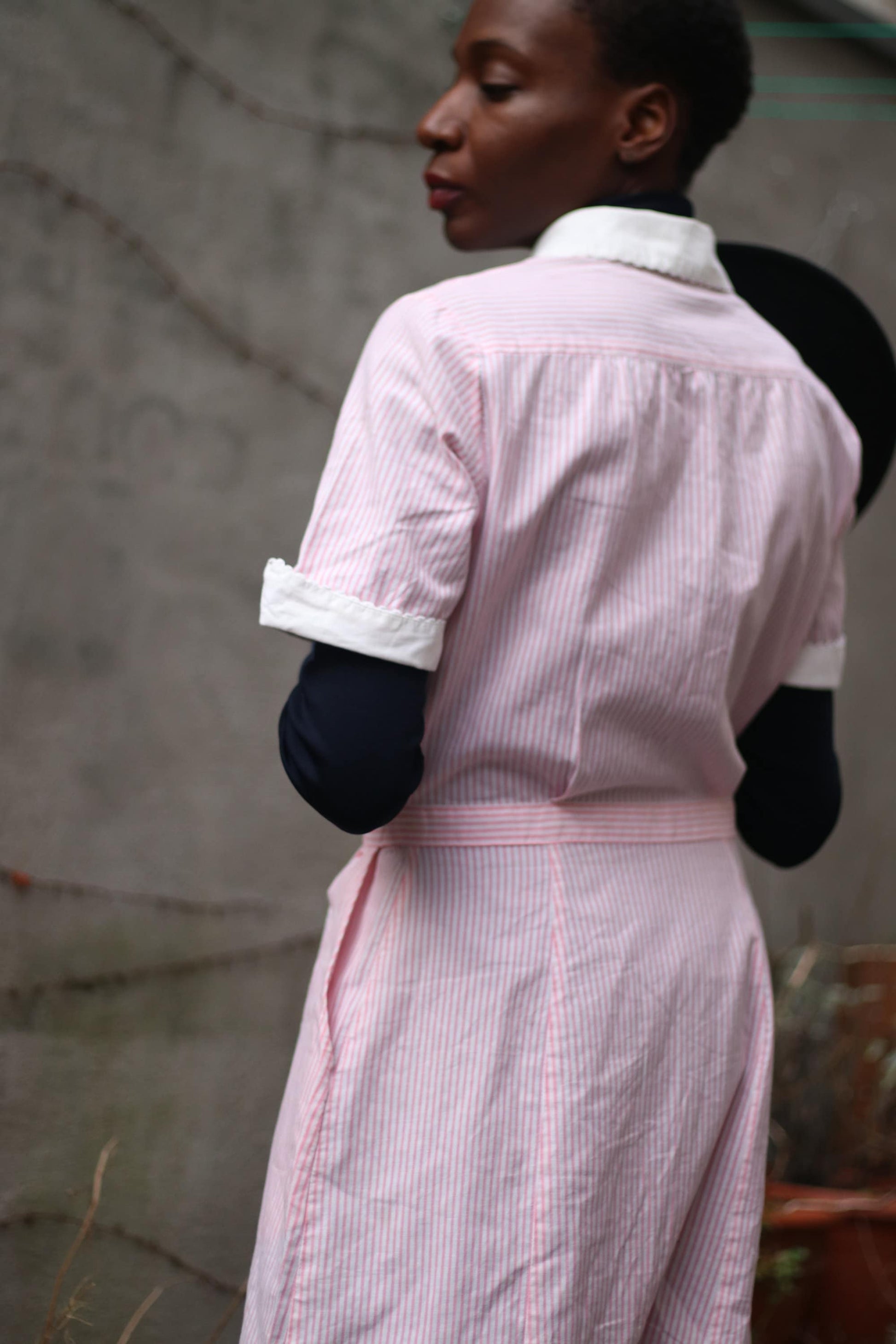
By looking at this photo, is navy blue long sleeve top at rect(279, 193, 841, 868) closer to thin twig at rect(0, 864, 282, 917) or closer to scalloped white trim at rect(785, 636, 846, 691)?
scalloped white trim at rect(785, 636, 846, 691)

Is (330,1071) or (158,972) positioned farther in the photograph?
(158,972)

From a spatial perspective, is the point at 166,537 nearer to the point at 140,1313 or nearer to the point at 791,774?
the point at 791,774

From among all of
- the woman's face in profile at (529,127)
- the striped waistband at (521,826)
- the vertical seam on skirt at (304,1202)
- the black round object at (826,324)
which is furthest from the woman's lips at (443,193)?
the vertical seam on skirt at (304,1202)

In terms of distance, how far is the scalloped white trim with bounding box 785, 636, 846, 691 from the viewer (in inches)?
46.3

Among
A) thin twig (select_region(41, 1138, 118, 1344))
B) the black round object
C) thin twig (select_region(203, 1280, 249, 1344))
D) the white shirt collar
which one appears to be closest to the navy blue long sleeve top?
the white shirt collar

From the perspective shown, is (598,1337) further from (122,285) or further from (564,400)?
(122,285)

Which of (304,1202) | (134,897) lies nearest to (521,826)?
(304,1202)

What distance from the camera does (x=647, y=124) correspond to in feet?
3.35

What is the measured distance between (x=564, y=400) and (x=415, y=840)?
37cm

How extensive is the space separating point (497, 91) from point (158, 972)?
1.28 m

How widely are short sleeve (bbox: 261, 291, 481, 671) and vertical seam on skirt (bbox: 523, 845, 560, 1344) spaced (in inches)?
8.9

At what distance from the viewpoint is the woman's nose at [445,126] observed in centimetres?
103

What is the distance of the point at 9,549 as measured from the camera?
158 centimetres

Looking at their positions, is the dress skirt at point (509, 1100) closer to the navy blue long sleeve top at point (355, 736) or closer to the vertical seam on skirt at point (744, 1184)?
the vertical seam on skirt at point (744, 1184)
